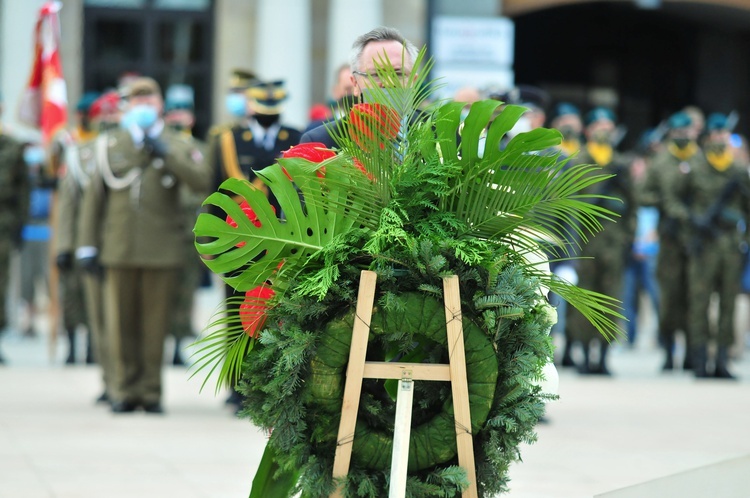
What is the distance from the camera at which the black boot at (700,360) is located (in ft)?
41.7

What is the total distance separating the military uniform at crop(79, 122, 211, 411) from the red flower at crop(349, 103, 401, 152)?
577 cm

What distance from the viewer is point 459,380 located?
12.9 feet

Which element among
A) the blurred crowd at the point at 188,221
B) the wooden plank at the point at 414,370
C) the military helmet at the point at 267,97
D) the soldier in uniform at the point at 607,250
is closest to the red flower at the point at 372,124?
the wooden plank at the point at 414,370

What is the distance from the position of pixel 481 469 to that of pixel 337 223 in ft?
2.58

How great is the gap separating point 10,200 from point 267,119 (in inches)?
162

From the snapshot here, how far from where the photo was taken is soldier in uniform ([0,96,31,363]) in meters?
13.3

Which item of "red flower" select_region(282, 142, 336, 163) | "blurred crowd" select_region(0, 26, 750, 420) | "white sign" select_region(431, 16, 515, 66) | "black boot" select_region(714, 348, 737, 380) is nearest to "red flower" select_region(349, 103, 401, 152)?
"red flower" select_region(282, 142, 336, 163)

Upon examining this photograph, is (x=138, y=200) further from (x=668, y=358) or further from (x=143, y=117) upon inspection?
(x=668, y=358)

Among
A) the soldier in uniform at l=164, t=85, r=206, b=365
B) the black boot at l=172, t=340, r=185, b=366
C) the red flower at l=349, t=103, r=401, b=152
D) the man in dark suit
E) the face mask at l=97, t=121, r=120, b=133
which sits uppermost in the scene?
the man in dark suit

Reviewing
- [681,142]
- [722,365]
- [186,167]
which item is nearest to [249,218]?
[186,167]

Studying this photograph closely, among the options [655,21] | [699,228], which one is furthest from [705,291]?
[655,21]

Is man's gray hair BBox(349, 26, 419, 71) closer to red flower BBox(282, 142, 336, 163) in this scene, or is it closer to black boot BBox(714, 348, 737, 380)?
red flower BBox(282, 142, 336, 163)

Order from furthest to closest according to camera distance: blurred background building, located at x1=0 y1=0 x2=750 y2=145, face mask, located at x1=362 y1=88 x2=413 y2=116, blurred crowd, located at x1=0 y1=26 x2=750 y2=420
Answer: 1. blurred background building, located at x1=0 y1=0 x2=750 y2=145
2. blurred crowd, located at x1=0 y1=26 x2=750 y2=420
3. face mask, located at x1=362 y1=88 x2=413 y2=116

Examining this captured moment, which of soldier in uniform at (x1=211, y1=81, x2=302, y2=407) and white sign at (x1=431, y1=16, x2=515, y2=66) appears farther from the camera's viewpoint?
white sign at (x1=431, y1=16, x2=515, y2=66)
